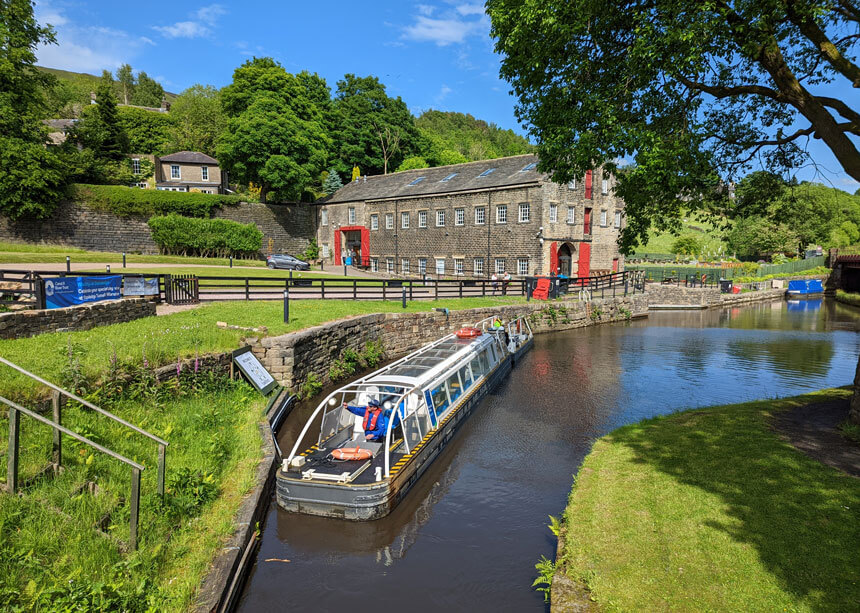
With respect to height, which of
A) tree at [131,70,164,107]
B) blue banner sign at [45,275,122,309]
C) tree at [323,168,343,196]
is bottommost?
blue banner sign at [45,275,122,309]

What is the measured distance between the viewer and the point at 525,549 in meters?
7.68

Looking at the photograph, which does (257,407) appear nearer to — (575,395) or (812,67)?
(575,395)

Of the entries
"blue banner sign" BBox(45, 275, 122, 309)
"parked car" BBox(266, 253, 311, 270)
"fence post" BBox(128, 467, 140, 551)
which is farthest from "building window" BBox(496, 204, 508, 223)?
"fence post" BBox(128, 467, 140, 551)

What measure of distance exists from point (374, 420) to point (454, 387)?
11.5 feet

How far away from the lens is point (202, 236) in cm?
4028

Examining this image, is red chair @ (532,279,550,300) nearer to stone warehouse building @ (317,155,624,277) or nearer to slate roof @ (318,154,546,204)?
stone warehouse building @ (317,155,624,277)

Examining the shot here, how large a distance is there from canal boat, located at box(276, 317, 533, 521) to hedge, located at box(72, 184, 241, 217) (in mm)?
35194

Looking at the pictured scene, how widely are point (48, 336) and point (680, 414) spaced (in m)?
14.9

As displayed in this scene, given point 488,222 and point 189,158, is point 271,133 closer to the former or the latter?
point 189,158

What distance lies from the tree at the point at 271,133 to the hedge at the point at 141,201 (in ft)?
17.7

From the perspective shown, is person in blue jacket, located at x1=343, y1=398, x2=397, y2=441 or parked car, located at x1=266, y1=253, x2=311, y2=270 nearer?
person in blue jacket, located at x1=343, y1=398, x2=397, y2=441

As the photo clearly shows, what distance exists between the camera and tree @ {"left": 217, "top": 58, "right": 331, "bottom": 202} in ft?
150

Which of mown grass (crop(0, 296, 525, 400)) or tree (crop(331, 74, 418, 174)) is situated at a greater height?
tree (crop(331, 74, 418, 174))

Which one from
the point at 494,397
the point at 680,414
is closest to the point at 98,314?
the point at 494,397
